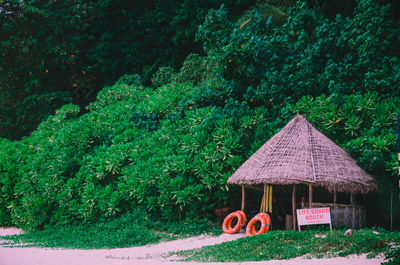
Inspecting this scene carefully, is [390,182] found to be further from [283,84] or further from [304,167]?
[283,84]

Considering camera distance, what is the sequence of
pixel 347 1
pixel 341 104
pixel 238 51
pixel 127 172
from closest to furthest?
pixel 341 104, pixel 127 172, pixel 238 51, pixel 347 1

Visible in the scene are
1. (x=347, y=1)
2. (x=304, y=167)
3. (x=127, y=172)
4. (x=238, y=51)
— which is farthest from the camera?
(x=347, y=1)

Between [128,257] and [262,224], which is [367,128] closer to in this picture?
[262,224]

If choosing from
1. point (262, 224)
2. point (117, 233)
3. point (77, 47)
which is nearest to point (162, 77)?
point (77, 47)

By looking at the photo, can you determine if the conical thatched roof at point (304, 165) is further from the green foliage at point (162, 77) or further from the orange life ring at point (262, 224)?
the green foliage at point (162, 77)

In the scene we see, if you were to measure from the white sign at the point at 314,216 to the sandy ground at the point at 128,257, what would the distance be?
167 cm

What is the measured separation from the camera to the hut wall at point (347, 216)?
33.1 ft

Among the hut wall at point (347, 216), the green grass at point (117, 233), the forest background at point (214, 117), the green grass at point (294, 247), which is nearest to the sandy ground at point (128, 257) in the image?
the green grass at point (294, 247)

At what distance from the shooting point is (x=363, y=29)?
13133mm

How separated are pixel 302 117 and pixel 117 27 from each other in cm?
1497

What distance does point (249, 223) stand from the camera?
417 inches

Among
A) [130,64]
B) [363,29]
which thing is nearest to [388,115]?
[363,29]

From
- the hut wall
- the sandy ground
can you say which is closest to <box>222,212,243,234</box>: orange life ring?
the sandy ground

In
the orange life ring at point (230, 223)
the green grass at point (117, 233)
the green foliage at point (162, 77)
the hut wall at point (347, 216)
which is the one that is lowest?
the green grass at point (117, 233)
